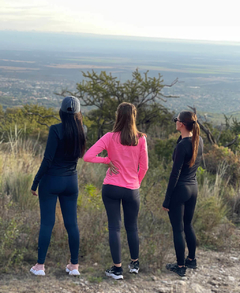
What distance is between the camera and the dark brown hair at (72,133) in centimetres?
311

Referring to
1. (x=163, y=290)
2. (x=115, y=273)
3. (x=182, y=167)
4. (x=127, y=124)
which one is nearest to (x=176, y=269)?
(x=163, y=290)

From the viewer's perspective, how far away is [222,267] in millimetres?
4070

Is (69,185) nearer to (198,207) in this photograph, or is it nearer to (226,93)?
(198,207)

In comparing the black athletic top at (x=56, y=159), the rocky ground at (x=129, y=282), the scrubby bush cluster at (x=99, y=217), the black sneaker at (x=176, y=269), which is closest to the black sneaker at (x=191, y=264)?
the rocky ground at (x=129, y=282)

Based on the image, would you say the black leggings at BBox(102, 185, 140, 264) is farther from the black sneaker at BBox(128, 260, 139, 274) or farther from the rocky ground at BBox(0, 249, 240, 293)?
the rocky ground at BBox(0, 249, 240, 293)

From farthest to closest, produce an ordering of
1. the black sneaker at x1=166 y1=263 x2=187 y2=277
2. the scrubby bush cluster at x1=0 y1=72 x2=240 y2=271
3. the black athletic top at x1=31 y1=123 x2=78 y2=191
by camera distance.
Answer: the scrubby bush cluster at x1=0 y1=72 x2=240 y2=271 < the black sneaker at x1=166 y1=263 x2=187 y2=277 < the black athletic top at x1=31 y1=123 x2=78 y2=191

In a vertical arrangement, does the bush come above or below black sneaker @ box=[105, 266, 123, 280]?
above

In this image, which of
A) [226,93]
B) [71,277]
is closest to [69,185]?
[71,277]

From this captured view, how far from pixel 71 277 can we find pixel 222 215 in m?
2.89

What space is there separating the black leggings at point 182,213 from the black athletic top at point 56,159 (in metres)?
1.14

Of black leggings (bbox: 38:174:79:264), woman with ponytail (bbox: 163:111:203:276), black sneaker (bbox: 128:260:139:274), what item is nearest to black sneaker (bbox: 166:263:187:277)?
woman with ponytail (bbox: 163:111:203:276)

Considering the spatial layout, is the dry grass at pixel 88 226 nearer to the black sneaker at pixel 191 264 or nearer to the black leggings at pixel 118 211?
the black sneaker at pixel 191 264

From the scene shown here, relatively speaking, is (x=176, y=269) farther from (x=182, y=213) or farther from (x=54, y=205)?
(x=54, y=205)

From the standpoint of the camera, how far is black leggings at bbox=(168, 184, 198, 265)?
3465mm
